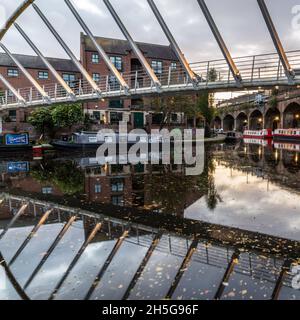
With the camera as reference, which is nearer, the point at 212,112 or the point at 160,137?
the point at 160,137

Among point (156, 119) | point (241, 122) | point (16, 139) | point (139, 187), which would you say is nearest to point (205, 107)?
point (156, 119)

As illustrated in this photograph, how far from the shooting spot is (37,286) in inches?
173

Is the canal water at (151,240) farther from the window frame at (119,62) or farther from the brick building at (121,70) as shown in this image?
the window frame at (119,62)

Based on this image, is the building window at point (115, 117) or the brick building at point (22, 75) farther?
the building window at point (115, 117)

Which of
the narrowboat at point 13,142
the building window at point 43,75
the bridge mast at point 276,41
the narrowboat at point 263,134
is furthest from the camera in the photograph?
the narrowboat at point 263,134

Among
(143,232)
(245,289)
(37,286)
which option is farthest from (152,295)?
(143,232)

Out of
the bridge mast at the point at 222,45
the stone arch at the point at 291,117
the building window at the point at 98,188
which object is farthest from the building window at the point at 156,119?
the building window at the point at 98,188

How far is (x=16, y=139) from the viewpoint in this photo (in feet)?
84.0

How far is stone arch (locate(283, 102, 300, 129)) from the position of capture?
48.2 m

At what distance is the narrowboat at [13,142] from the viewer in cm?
2525

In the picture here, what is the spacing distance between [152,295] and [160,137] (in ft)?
91.7

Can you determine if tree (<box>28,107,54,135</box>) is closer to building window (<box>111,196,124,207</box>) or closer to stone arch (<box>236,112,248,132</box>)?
building window (<box>111,196,124,207</box>)

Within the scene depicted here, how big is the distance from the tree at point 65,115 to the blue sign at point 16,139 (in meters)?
4.52
